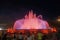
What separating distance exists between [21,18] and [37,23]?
8.3 inches

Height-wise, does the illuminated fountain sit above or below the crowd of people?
above

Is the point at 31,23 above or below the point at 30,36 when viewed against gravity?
above

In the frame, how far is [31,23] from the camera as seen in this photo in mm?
2057

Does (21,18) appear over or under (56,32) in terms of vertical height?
over

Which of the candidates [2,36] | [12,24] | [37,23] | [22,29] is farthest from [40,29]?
[2,36]

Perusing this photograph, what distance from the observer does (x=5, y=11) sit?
2098 millimetres

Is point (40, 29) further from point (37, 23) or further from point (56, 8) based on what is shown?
point (56, 8)

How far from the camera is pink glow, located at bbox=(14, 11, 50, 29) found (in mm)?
2043

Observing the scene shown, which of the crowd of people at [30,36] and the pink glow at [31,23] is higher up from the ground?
the pink glow at [31,23]

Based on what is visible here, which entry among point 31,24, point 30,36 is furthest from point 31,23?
point 30,36

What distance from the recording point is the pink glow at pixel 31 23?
2.04m

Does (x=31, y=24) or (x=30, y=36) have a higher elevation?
(x=31, y=24)

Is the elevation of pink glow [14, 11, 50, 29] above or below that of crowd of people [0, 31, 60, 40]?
above

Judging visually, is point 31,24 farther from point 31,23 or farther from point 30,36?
point 30,36
